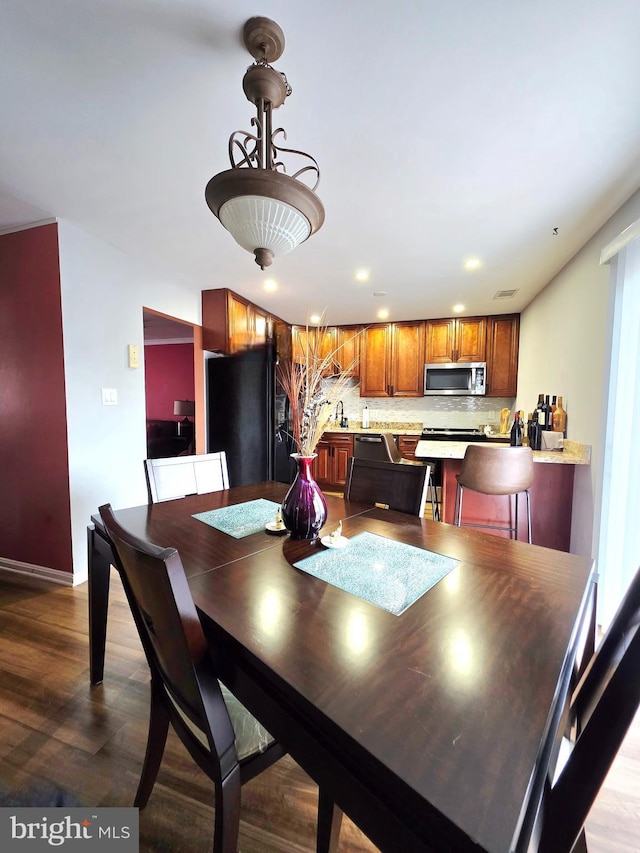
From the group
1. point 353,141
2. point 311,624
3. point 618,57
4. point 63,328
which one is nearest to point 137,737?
point 311,624

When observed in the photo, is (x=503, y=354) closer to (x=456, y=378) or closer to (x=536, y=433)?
(x=456, y=378)

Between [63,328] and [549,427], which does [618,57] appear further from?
[63,328]

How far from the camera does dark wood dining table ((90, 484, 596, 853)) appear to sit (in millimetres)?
433

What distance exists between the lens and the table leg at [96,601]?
142 cm

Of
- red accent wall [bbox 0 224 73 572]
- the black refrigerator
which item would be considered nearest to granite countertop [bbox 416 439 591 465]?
the black refrigerator

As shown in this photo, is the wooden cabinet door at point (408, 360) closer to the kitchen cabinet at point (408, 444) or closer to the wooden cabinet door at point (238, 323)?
the kitchen cabinet at point (408, 444)

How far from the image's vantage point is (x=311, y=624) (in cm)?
75

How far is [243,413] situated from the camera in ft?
11.6

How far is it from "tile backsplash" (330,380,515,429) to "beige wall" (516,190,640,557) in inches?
59.7

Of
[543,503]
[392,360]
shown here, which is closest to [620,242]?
[543,503]

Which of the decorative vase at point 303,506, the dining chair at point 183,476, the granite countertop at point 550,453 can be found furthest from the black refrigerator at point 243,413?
the decorative vase at point 303,506

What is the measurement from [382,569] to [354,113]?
1.65 meters

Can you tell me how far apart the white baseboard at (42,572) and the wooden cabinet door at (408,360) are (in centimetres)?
388

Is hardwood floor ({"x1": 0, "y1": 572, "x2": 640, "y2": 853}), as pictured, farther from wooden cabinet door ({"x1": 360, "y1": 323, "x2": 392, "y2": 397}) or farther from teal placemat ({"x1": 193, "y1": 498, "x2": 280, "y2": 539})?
wooden cabinet door ({"x1": 360, "y1": 323, "x2": 392, "y2": 397})
